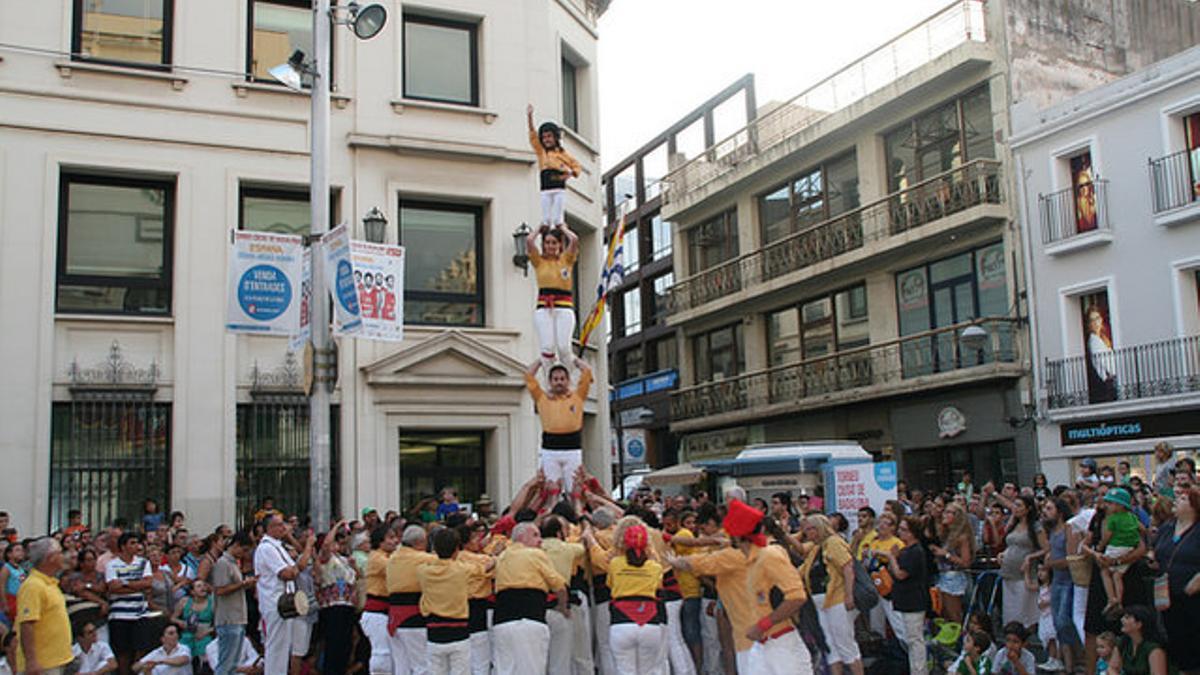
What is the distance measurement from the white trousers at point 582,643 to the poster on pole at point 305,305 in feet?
16.8

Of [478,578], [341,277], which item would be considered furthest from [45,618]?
[341,277]

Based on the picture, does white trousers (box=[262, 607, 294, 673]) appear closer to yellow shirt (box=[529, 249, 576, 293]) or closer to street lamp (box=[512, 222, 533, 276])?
yellow shirt (box=[529, 249, 576, 293])

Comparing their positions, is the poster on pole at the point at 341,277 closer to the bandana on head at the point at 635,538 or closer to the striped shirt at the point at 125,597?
the striped shirt at the point at 125,597

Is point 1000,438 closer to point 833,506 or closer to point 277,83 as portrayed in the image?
point 833,506

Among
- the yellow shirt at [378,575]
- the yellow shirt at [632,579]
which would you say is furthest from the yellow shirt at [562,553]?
the yellow shirt at [378,575]

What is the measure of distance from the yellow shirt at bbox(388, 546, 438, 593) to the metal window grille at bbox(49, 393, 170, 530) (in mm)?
8985

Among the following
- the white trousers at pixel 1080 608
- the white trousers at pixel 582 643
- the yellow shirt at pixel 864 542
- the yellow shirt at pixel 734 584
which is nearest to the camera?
the yellow shirt at pixel 734 584

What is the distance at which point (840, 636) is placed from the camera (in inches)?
499

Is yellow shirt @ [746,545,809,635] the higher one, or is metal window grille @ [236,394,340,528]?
metal window grille @ [236,394,340,528]

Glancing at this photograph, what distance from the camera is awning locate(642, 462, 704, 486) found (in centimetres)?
2727

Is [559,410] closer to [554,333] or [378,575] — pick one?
[554,333]

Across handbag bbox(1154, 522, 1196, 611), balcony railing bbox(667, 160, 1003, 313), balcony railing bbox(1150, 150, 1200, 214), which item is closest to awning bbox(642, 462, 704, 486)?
balcony railing bbox(667, 160, 1003, 313)

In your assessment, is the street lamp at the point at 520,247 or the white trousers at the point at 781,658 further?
the street lamp at the point at 520,247

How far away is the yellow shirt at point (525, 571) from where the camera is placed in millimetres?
10445
